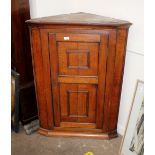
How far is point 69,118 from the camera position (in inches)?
78.4

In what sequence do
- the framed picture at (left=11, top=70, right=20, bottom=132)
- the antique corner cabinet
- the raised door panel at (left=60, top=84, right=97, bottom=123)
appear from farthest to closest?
1. the framed picture at (left=11, top=70, right=20, bottom=132)
2. the raised door panel at (left=60, top=84, right=97, bottom=123)
3. the antique corner cabinet

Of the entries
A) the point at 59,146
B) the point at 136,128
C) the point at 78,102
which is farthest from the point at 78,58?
the point at 59,146

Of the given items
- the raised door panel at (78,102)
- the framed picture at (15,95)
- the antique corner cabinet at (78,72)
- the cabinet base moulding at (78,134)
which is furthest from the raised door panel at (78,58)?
the cabinet base moulding at (78,134)

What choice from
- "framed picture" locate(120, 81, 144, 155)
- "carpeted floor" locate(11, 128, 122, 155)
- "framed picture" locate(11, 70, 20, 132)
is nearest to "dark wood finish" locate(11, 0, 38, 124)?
"framed picture" locate(11, 70, 20, 132)

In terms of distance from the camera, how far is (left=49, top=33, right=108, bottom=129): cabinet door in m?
1.67

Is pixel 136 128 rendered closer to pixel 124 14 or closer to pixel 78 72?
pixel 78 72

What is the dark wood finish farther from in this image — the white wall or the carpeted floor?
the carpeted floor

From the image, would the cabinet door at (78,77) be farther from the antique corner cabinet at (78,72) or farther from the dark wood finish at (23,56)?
the dark wood finish at (23,56)

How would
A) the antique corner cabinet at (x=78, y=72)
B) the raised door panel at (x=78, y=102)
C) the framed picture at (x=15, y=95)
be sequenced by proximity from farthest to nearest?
the framed picture at (x=15, y=95) < the raised door panel at (x=78, y=102) < the antique corner cabinet at (x=78, y=72)

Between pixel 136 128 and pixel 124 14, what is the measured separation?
860mm

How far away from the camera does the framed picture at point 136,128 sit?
1.66 metres

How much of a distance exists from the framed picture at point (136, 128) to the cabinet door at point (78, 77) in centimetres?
26

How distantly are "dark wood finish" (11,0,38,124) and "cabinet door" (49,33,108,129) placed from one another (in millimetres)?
349

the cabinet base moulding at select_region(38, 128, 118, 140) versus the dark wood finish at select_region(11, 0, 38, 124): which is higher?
the dark wood finish at select_region(11, 0, 38, 124)
